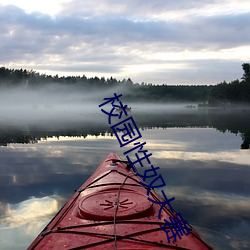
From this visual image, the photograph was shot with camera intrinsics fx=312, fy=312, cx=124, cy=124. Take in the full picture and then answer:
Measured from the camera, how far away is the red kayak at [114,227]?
4.48 m

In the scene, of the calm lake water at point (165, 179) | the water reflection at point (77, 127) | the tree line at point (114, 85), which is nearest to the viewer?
the calm lake water at point (165, 179)

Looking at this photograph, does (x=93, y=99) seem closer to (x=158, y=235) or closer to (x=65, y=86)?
(x=65, y=86)

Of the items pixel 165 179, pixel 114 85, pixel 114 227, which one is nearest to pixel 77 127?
pixel 165 179

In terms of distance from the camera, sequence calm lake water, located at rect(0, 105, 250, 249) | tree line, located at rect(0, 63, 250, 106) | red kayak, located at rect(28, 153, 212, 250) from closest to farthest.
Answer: red kayak, located at rect(28, 153, 212, 250)
calm lake water, located at rect(0, 105, 250, 249)
tree line, located at rect(0, 63, 250, 106)

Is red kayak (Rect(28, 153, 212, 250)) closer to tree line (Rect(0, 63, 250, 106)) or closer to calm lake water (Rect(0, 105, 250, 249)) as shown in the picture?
calm lake water (Rect(0, 105, 250, 249))

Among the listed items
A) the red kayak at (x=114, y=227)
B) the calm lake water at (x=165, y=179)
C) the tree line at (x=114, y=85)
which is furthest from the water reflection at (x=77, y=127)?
the tree line at (x=114, y=85)

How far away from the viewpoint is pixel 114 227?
4.66 metres

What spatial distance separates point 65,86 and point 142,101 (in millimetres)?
45037

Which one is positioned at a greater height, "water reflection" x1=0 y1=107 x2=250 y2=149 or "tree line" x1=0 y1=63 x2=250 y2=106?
"tree line" x1=0 y1=63 x2=250 y2=106

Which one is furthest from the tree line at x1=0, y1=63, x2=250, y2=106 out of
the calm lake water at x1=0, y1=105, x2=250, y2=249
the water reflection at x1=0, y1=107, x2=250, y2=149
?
the calm lake water at x1=0, y1=105, x2=250, y2=249

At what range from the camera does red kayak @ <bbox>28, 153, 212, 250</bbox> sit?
448 centimetres

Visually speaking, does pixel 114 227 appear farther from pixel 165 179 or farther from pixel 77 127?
pixel 77 127

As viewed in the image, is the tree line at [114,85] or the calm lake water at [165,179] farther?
the tree line at [114,85]

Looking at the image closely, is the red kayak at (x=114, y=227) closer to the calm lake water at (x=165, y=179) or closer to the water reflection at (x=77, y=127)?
the calm lake water at (x=165, y=179)
